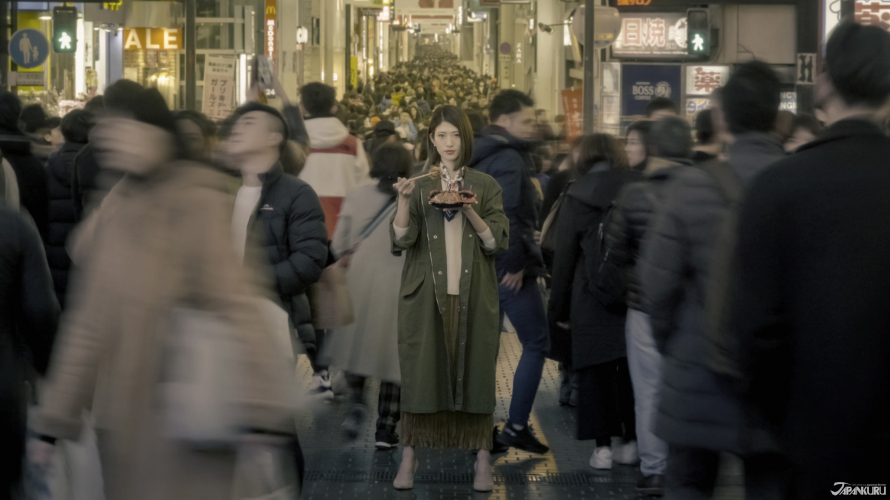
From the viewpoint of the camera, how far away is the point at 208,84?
37.1 feet

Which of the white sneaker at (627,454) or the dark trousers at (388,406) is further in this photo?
the dark trousers at (388,406)

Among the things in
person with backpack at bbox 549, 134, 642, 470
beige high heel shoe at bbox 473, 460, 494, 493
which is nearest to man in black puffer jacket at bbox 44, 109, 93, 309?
beige high heel shoe at bbox 473, 460, 494, 493

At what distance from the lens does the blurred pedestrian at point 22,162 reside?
567 centimetres

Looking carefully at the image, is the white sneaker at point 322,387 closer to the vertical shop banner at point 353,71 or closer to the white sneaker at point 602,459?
the white sneaker at point 602,459

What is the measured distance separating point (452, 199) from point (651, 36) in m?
17.1

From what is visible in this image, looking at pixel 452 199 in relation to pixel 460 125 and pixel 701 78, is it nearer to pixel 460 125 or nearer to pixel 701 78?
pixel 460 125

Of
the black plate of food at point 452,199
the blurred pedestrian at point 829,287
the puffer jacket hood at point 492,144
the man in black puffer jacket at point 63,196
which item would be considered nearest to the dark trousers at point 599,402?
the black plate of food at point 452,199

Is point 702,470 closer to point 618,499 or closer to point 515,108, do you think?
point 618,499

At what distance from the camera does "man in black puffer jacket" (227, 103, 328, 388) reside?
4797mm

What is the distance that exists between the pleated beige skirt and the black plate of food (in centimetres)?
83

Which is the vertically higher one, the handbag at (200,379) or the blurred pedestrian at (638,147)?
the blurred pedestrian at (638,147)

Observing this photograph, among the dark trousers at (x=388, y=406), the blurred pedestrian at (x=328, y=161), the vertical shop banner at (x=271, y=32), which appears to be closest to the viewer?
the dark trousers at (x=388, y=406)

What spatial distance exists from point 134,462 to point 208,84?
9.43m

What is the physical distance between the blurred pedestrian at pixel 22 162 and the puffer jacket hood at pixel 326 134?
86.6 inches
